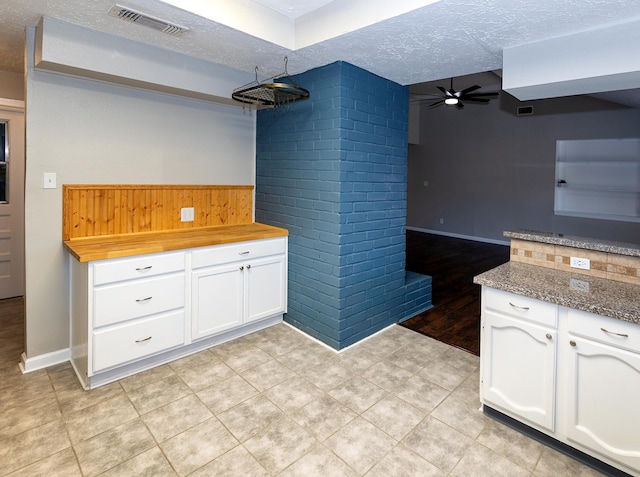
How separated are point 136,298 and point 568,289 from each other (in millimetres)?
2536

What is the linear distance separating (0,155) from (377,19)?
12.9 feet

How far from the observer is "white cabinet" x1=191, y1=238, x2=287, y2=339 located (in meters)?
2.86

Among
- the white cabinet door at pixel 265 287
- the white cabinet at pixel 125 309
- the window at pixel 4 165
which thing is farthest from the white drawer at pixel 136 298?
the window at pixel 4 165

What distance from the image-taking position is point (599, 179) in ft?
21.4

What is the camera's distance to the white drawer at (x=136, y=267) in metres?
2.37

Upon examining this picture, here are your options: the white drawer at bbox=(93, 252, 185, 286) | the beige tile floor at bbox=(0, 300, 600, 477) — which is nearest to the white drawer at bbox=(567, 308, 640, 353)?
the beige tile floor at bbox=(0, 300, 600, 477)

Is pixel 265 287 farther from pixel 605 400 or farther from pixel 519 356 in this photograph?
pixel 605 400

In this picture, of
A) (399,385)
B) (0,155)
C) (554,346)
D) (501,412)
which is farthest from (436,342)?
(0,155)

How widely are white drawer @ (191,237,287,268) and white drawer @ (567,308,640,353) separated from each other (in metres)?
2.20

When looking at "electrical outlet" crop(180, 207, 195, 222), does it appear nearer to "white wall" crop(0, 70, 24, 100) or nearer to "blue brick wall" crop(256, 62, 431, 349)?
"blue brick wall" crop(256, 62, 431, 349)

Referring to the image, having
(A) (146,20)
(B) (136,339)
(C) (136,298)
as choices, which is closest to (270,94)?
(A) (146,20)

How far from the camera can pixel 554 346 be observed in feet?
6.07

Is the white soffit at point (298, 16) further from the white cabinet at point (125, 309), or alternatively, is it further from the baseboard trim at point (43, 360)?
the baseboard trim at point (43, 360)

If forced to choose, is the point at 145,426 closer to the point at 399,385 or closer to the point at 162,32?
the point at 399,385
